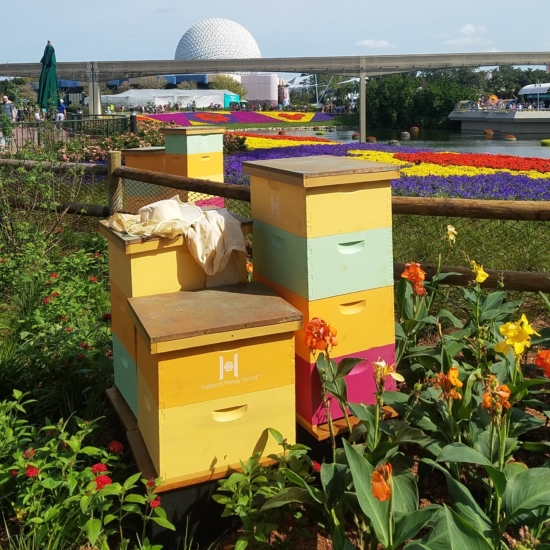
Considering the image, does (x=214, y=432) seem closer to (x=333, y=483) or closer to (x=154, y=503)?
(x=154, y=503)

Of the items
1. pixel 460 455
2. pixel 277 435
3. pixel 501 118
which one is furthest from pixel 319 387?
pixel 501 118

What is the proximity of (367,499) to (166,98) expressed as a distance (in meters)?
69.7

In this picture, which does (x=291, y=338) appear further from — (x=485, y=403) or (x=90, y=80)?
(x=90, y=80)

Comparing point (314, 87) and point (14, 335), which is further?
point (314, 87)

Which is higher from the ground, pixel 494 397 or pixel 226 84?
pixel 226 84

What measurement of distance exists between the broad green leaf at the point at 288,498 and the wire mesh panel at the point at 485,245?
352 cm

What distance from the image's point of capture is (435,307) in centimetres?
505

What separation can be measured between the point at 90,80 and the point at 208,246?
40614 mm

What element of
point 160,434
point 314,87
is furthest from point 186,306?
point 314,87

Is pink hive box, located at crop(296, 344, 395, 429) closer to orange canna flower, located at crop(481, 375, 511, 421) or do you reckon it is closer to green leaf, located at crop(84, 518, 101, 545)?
orange canna flower, located at crop(481, 375, 511, 421)

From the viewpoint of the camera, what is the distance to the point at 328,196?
288 cm

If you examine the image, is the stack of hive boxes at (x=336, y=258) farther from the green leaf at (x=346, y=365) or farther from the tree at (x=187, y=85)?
the tree at (x=187, y=85)

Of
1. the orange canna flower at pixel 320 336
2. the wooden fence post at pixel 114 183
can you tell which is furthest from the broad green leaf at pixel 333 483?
the wooden fence post at pixel 114 183

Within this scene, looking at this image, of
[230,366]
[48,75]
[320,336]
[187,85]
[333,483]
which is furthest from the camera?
[187,85]
